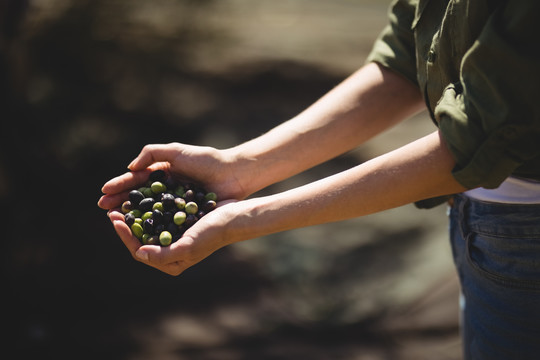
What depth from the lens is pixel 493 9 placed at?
0.92 m

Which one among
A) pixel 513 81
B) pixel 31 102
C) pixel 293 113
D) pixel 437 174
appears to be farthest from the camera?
pixel 293 113

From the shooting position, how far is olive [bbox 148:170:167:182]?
1.45m

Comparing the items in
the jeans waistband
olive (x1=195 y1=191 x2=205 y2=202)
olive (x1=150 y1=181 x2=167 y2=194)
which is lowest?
the jeans waistband

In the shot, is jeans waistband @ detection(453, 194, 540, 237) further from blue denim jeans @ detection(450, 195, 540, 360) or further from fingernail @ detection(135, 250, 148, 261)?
fingernail @ detection(135, 250, 148, 261)

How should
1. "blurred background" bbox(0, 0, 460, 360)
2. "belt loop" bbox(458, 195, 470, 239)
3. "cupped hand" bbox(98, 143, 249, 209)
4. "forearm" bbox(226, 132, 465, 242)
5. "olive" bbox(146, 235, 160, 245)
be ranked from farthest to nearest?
"blurred background" bbox(0, 0, 460, 360)
"cupped hand" bbox(98, 143, 249, 209)
"olive" bbox(146, 235, 160, 245)
"belt loop" bbox(458, 195, 470, 239)
"forearm" bbox(226, 132, 465, 242)

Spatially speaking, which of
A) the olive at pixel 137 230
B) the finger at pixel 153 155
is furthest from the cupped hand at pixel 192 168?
the olive at pixel 137 230

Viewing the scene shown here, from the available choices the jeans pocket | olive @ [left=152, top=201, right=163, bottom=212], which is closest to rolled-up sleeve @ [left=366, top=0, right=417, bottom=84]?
the jeans pocket

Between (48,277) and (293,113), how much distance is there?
1738 mm

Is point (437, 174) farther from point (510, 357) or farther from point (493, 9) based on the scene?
point (510, 357)

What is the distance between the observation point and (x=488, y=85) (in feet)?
2.96

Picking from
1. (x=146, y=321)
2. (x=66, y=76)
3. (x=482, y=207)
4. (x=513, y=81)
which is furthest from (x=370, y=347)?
(x=66, y=76)

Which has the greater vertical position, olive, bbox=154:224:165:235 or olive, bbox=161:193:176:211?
olive, bbox=161:193:176:211

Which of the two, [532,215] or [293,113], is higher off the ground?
[293,113]

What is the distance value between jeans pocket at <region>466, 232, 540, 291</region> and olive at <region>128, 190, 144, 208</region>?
0.83 metres
